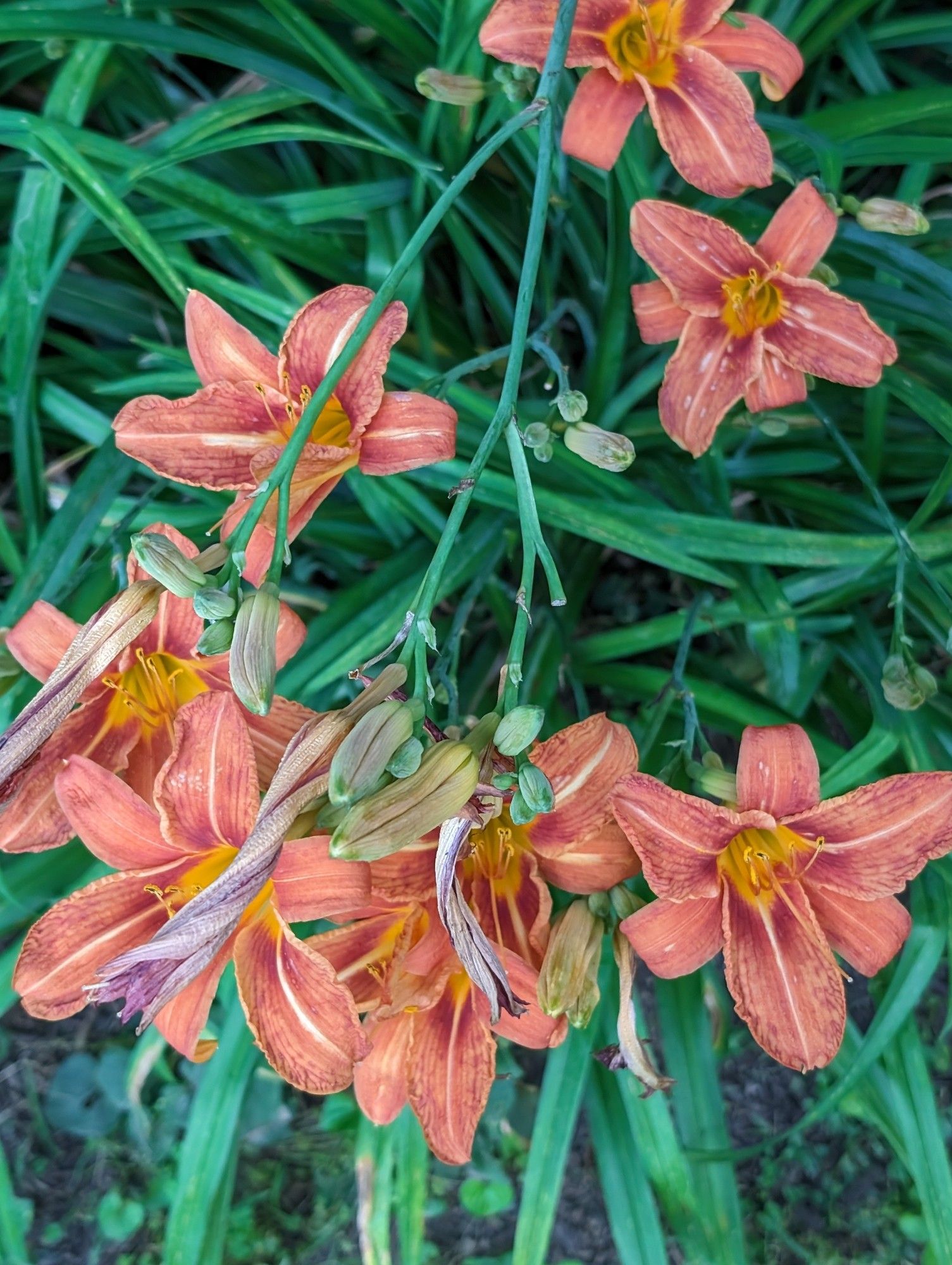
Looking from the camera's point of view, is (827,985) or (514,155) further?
(514,155)

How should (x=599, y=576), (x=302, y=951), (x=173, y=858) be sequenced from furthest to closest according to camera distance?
1. (x=599, y=576)
2. (x=173, y=858)
3. (x=302, y=951)

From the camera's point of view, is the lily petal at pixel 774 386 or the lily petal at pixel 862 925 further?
the lily petal at pixel 774 386

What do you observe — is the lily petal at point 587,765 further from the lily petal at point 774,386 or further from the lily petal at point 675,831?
the lily petal at point 774,386

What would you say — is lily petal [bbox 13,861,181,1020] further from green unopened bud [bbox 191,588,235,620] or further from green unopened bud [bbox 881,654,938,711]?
green unopened bud [bbox 881,654,938,711]

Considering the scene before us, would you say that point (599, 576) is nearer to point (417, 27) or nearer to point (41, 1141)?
point (417, 27)

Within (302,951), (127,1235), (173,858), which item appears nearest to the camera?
(302,951)

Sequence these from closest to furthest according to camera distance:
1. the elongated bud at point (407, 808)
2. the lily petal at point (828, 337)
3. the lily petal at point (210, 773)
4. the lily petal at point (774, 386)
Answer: the elongated bud at point (407, 808), the lily petal at point (210, 773), the lily petal at point (828, 337), the lily petal at point (774, 386)

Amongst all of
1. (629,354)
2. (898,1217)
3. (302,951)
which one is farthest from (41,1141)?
(629,354)

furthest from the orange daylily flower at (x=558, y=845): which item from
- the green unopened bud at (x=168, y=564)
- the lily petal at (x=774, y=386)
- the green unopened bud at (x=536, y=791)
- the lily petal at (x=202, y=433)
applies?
the lily petal at (x=774, y=386)
